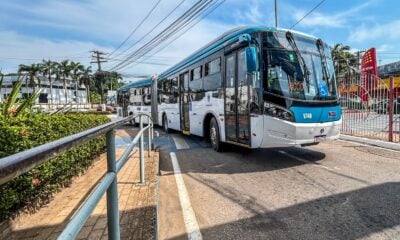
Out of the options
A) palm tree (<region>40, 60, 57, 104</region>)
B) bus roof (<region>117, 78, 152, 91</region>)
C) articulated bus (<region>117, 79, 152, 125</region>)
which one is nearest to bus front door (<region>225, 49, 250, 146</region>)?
articulated bus (<region>117, 79, 152, 125</region>)

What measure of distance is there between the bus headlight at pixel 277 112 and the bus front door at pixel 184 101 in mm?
5334

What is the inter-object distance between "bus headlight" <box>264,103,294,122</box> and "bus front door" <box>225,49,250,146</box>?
685mm

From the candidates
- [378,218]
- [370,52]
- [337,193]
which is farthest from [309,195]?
[370,52]

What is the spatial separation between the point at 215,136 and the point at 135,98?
12.7 metres

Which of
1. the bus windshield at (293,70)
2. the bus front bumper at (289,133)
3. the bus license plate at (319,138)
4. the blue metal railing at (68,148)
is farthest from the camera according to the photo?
the bus license plate at (319,138)

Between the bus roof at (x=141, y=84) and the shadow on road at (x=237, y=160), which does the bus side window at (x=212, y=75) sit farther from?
the bus roof at (x=141, y=84)

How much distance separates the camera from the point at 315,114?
7016 millimetres

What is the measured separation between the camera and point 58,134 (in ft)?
17.2

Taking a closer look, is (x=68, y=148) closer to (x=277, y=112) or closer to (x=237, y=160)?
(x=277, y=112)

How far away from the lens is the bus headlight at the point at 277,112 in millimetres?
6758

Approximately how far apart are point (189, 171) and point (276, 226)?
3472 millimetres

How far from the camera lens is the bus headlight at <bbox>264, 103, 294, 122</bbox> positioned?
22.2 feet

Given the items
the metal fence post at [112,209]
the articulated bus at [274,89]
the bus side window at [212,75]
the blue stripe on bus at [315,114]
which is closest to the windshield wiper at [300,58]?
the articulated bus at [274,89]

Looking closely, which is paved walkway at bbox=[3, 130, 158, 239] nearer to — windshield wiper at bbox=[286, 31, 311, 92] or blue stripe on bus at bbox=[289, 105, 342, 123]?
blue stripe on bus at bbox=[289, 105, 342, 123]
